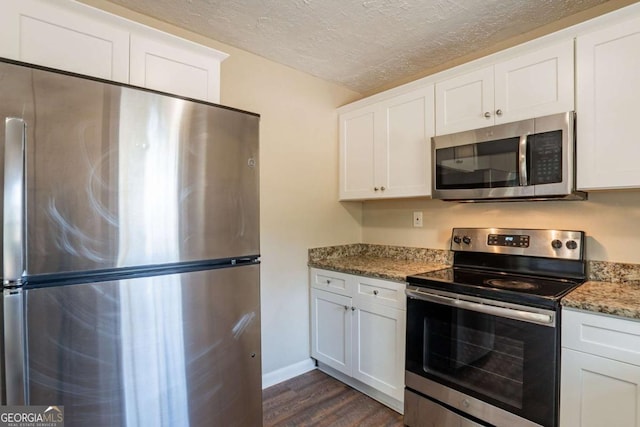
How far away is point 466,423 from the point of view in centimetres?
160

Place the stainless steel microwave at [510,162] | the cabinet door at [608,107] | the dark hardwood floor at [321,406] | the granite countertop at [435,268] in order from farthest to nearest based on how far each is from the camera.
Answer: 1. the dark hardwood floor at [321,406]
2. the stainless steel microwave at [510,162]
3. the cabinet door at [608,107]
4. the granite countertop at [435,268]

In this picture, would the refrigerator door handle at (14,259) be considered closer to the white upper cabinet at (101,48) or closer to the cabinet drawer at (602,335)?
the white upper cabinet at (101,48)

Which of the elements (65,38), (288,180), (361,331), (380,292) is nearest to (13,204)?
(65,38)

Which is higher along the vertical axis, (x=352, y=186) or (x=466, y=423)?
(x=352, y=186)

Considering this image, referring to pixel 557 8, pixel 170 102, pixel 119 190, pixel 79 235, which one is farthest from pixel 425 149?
pixel 79 235

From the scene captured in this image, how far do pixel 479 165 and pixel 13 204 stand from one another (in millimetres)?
2050

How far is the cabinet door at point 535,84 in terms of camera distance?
157 cm

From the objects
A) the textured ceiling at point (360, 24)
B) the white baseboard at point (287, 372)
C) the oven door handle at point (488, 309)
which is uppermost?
the textured ceiling at point (360, 24)

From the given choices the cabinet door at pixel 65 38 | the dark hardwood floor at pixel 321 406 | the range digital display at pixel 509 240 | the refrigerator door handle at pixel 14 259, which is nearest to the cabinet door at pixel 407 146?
the range digital display at pixel 509 240

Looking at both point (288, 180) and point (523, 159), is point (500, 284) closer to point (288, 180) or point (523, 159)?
point (523, 159)

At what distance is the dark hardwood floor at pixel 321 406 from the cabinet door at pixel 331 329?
0.16 meters

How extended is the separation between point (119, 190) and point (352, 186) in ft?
5.90

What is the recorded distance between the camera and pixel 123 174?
1.13 meters

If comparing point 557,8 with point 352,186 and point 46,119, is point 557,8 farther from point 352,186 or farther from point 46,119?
point 46,119
